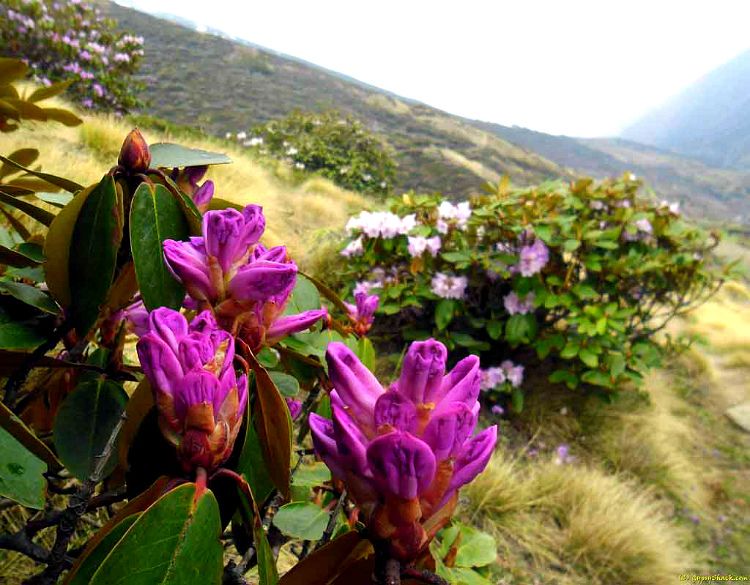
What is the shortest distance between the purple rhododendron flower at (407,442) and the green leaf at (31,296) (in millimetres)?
323

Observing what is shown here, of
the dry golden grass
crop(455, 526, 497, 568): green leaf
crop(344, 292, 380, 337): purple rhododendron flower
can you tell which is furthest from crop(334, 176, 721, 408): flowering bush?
crop(455, 526, 497, 568): green leaf

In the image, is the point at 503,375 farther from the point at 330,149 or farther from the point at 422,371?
the point at 330,149

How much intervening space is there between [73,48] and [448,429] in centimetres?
754

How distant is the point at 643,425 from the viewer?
10.5ft

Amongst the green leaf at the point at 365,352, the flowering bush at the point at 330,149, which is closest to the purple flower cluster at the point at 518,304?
the green leaf at the point at 365,352

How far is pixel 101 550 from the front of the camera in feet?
0.96

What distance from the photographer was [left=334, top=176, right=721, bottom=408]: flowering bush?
267cm

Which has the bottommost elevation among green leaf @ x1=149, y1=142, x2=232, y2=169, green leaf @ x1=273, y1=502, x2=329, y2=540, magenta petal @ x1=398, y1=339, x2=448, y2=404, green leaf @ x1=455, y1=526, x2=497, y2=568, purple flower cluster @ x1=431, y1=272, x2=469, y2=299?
purple flower cluster @ x1=431, y1=272, x2=469, y2=299

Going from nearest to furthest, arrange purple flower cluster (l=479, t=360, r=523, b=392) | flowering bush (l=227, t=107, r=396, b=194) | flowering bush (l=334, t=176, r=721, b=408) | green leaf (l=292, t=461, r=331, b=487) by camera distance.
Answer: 1. green leaf (l=292, t=461, r=331, b=487)
2. flowering bush (l=334, t=176, r=721, b=408)
3. purple flower cluster (l=479, t=360, r=523, b=392)
4. flowering bush (l=227, t=107, r=396, b=194)

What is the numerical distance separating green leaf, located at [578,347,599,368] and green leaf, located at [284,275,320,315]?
96.6 inches

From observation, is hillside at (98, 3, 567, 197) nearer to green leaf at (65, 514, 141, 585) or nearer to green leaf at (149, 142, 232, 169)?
green leaf at (149, 142, 232, 169)

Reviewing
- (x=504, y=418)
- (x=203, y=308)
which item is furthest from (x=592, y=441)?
(x=203, y=308)

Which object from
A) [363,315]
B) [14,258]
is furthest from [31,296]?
[363,315]

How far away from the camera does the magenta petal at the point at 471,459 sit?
0.33 m
